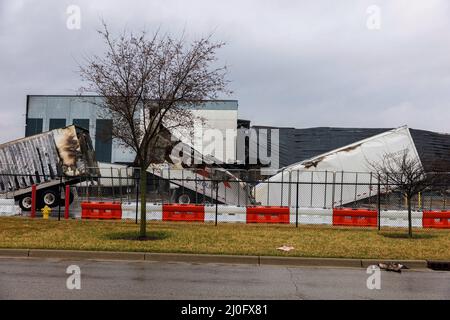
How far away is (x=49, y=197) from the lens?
24969 mm

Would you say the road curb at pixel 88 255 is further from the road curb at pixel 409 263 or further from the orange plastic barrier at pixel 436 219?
the orange plastic barrier at pixel 436 219

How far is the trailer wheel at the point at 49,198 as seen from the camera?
81.7 feet

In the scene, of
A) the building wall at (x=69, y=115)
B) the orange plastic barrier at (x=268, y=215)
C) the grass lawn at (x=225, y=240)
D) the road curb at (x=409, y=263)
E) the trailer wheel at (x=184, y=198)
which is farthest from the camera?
the building wall at (x=69, y=115)

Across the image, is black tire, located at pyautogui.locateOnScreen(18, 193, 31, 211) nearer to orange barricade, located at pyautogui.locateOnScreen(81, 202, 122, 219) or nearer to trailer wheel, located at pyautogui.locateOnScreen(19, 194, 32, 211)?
trailer wheel, located at pyautogui.locateOnScreen(19, 194, 32, 211)

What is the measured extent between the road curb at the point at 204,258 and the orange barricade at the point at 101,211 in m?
8.57

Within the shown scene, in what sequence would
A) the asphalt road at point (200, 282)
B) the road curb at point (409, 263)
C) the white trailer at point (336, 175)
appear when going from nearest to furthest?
the asphalt road at point (200, 282), the road curb at point (409, 263), the white trailer at point (336, 175)

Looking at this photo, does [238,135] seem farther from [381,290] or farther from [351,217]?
[381,290]

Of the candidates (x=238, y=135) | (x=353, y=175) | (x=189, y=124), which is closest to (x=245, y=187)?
(x=353, y=175)

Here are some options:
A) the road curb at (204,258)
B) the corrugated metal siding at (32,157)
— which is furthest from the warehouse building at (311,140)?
the road curb at (204,258)

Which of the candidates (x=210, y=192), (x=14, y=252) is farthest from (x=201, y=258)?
(x=210, y=192)

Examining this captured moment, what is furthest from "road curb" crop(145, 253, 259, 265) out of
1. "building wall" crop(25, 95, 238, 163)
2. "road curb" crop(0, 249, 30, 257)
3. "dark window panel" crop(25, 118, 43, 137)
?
"dark window panel" crop(25, 118, 43, 137)
